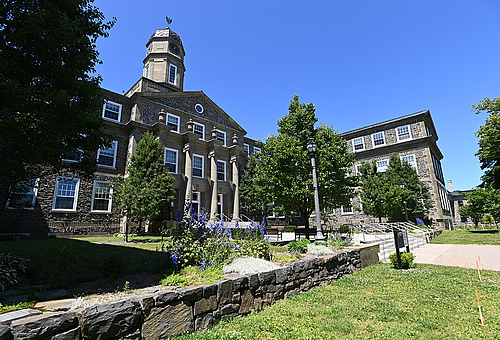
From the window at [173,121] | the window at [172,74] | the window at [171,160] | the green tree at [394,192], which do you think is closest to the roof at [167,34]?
the window at [172,74]

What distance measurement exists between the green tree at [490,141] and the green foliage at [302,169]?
18.8 meters

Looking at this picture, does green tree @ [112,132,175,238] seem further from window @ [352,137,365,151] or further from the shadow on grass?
window @ [352,137,365,151]

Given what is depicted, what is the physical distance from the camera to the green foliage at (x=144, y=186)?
13.6m

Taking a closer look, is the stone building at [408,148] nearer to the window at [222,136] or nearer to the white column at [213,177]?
the white column at [213,177]

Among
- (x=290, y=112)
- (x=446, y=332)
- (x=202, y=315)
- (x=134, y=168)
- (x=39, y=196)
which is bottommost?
(x=446, y=332)

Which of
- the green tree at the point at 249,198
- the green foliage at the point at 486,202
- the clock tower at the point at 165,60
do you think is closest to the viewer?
the green foliage at the point at 486,202

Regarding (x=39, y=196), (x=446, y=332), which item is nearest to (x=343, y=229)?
(x=446, y=332)

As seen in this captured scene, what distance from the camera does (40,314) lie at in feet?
7.95

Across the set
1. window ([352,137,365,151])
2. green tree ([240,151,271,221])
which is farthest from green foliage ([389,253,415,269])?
window ([352,137,365,151])

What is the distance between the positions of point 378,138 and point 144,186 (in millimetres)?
28692

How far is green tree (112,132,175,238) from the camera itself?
13586 mm

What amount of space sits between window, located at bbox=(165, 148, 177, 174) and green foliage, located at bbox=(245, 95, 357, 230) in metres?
9.68

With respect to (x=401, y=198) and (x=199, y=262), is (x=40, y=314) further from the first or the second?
(x=401, y=198)

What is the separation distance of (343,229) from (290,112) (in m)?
10.4
